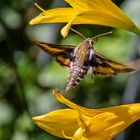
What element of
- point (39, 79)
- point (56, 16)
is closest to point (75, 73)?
point (56, 16)

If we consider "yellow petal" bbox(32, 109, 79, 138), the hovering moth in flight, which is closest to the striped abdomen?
the hovering moth in flight

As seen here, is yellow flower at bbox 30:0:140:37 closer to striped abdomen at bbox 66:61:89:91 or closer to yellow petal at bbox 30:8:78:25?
yellow petal at bbox 30:8:78:25

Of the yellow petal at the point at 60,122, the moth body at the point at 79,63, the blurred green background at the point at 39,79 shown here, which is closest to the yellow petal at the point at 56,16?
the moth body at the point at 79,63

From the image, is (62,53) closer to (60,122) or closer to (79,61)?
(79,61)

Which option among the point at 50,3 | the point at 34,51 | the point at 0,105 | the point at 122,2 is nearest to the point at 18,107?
the point at 0,105

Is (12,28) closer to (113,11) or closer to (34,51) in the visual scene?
(34,51)
